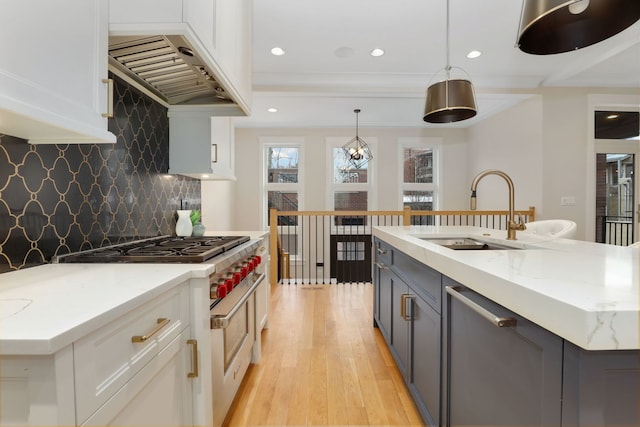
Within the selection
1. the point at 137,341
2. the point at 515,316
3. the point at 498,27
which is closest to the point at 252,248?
the point at 137,341

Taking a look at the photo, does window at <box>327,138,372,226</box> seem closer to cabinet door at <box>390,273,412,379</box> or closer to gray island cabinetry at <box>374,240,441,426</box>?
gray island cabinetry at <box>374,240,441,426</box>

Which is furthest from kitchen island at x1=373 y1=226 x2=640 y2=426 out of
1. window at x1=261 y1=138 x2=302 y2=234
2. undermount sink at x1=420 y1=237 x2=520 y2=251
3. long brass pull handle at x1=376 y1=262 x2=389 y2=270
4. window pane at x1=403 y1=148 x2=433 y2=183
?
window pane at x1=403 y1=148 x2=433 y2=183

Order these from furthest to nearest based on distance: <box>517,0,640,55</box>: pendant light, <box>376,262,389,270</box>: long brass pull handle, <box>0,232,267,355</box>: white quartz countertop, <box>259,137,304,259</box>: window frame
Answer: <box>259,137,304,259</box>: window frame, <box>376,262,389,270</box>: long brass pull handle, <box>517,0,640,55</box>: pendant light, <box>0,232,267,355</box>: white quartz countertop

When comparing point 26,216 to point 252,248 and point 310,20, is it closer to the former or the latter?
point 252,248

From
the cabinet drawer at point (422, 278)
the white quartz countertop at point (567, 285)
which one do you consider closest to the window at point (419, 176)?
the cabinet drawer at point (422, 278)

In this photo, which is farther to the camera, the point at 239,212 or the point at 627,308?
the point at 239,212

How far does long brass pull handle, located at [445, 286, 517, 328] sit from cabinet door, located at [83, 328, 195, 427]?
0.97 m

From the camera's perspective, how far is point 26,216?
1.15m

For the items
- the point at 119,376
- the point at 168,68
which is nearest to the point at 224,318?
the point at 119,376

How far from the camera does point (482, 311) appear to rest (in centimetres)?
92

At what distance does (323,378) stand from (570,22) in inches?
85.6

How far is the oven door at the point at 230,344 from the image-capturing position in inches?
51.3

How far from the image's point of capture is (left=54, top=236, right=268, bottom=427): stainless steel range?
4.12ft

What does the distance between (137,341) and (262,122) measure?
5423 millimetres
